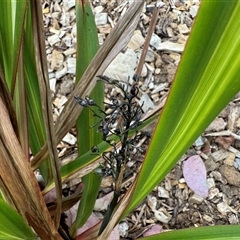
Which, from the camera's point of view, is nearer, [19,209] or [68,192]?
[19,209]

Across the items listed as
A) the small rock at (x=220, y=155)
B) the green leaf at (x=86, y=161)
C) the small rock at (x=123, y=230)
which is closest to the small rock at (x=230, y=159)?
the small rock at (x=220, y=155)

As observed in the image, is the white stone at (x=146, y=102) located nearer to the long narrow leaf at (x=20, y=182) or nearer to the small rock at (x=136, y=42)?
the small rock at (x=136, y=42)

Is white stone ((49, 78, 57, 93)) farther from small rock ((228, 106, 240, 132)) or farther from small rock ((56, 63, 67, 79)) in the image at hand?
small rock ((228, 106, 240, 132))

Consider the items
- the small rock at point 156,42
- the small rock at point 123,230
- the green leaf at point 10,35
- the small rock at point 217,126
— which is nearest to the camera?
the green leaf at point 10,35

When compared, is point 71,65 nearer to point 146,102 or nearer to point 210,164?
point 146,102

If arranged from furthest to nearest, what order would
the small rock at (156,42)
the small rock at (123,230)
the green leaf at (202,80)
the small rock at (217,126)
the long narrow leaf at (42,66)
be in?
the small rock at (156,42) → the small rock at (217,126) → the small rock at (123,230) → the long narrow leaf at (42,66) → the green leaf at (202,80)

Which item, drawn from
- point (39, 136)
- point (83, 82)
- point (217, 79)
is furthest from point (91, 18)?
point (217, 79)

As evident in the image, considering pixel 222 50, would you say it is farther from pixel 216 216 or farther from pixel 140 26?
pixel 140 26

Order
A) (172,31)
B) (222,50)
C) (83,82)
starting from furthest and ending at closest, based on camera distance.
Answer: (172,31) < (83,82) < (222,50)
